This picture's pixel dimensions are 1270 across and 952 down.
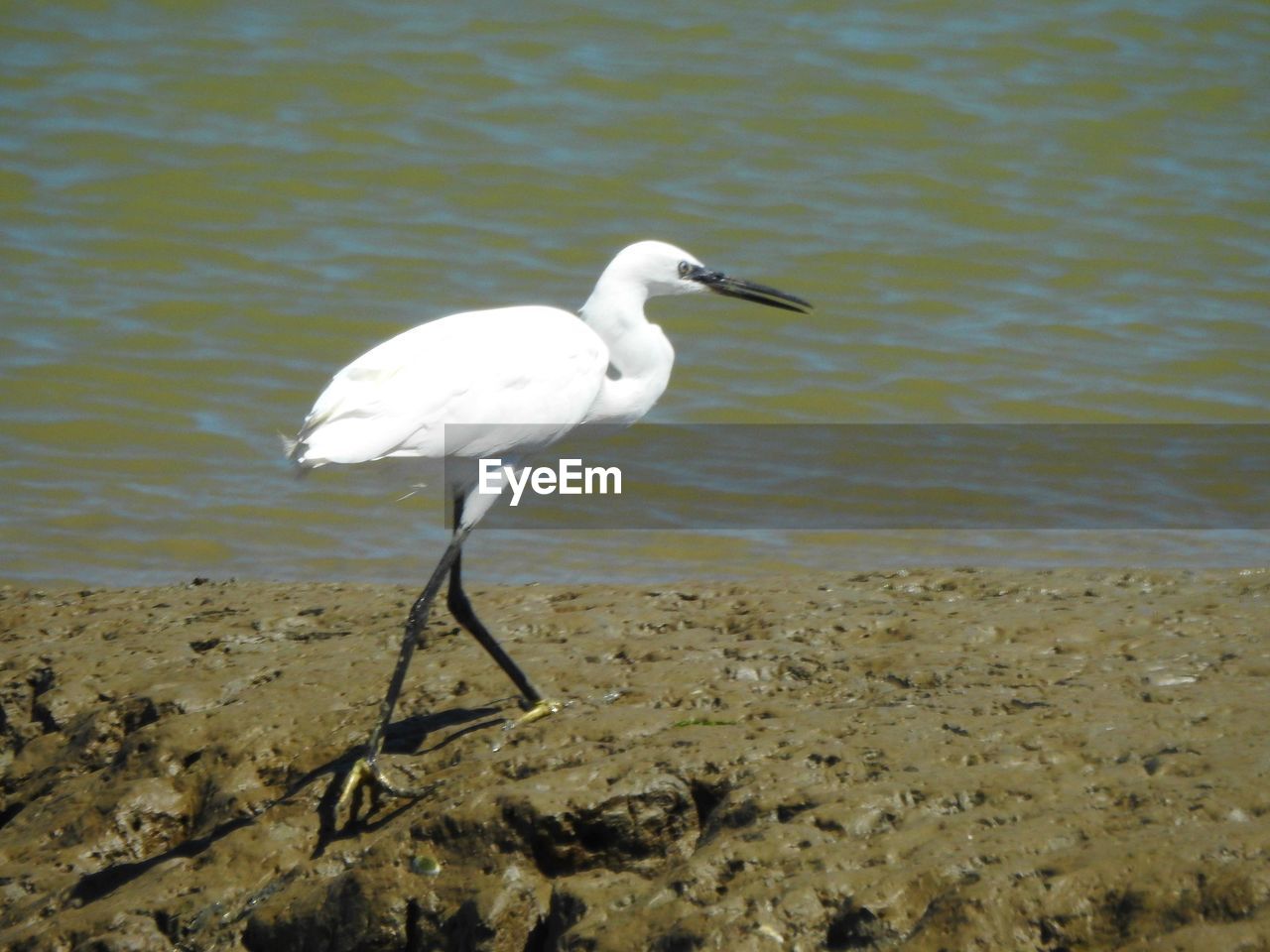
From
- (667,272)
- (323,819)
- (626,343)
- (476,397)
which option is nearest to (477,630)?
(476,397)

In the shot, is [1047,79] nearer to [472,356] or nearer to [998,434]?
[998,434]

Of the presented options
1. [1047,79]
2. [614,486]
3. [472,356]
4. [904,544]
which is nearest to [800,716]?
[472,356]

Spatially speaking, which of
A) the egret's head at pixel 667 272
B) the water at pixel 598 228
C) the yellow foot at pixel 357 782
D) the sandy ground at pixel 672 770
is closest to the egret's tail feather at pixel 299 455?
the sandy ground at pixel 672 770

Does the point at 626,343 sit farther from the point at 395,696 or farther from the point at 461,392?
the point at 395,696

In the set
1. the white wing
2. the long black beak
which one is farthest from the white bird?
the long black beak

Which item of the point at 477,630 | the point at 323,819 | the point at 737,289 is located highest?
the point at 737,289

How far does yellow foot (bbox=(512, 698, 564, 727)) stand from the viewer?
161 inches

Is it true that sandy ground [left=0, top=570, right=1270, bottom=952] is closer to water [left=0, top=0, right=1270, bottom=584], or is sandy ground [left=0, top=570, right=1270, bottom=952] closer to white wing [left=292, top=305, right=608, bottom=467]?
white wing [left=292, top=305, right=608, bottom=467]

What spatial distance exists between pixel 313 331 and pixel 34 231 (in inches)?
102

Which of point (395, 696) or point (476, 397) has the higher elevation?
point (476, 397)

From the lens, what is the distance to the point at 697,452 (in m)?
7.95

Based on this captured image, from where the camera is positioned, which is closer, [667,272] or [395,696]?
[395,696]

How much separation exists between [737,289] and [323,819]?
224 cm

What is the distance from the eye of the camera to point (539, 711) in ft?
13.6
